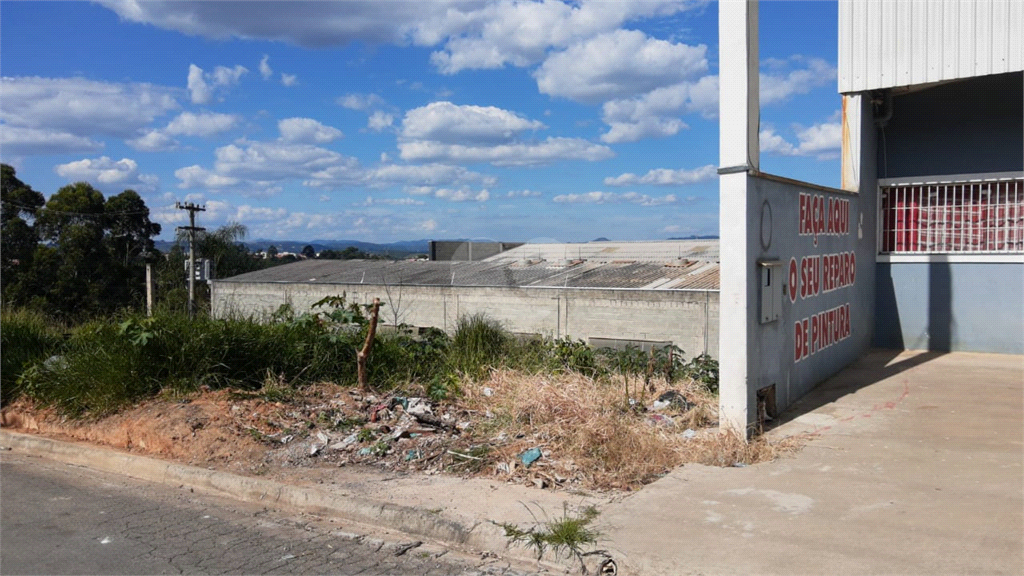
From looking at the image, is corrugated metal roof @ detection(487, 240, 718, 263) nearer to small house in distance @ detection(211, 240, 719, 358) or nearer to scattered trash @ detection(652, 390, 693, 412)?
small house in distance @ detection(211, 240, 719, 358)

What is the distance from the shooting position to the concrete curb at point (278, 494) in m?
5.39

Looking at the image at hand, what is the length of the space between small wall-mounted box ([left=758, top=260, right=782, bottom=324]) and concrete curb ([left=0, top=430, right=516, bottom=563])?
13.1ft

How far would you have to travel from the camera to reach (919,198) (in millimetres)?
12766

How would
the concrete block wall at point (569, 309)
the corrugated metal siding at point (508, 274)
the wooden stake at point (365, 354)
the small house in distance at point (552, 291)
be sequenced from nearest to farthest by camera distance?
1. the wooden stake at point (365, 354)
2. the concrete block wall at point (569, 309)
3. the small house in distance at point (552, 291)
4. the corrugated metal siding at point (508, 274)

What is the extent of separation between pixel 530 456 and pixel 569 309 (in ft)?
51.1

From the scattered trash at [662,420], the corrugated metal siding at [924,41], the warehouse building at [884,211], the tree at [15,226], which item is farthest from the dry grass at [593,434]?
the tree at [15,226]

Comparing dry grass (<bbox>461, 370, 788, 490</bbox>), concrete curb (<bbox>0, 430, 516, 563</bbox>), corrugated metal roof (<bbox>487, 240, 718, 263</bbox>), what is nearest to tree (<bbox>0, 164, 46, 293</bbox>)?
corrugated metal roof (<bbox>487, 240, 718, 263</bbox>)

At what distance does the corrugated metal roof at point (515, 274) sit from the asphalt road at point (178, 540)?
1495 cm

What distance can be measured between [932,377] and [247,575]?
9.26 meters

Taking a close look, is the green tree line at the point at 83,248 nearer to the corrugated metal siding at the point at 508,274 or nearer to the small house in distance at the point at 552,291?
the corrugated metal siding at the point at 508,274

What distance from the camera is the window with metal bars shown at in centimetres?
1208

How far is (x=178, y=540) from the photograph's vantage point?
18.2 ft

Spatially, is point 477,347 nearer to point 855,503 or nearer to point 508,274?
point 855,503

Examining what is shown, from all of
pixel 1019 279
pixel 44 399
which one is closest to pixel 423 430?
pixel 44 399
